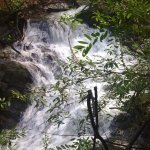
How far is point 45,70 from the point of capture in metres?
9.14

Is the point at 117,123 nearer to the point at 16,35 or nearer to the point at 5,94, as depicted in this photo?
the point at 5,94

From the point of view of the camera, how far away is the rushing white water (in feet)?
22.9

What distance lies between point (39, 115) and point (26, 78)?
91cm

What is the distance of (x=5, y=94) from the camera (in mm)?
7609

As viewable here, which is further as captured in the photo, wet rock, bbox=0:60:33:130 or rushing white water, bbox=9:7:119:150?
wet rock, bbox=0:60:33:130

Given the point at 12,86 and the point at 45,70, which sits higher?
the point at 45,70

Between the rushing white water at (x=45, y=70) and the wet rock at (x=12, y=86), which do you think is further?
the wet rock at (x=12, y=86)

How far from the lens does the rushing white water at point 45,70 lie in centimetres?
697

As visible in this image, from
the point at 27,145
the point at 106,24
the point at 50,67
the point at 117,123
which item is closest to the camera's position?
the point at 106,24

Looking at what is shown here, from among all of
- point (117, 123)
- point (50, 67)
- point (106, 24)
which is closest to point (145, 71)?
point (106, 24)

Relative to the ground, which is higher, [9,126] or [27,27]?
[27,27]

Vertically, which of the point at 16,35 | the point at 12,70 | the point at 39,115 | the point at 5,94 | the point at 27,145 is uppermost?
the point at 16,35

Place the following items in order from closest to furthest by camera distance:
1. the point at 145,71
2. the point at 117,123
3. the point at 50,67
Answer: the point at 145,71
the point at 117,123
the point at 50,67

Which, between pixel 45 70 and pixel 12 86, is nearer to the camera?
pixel 12 86
